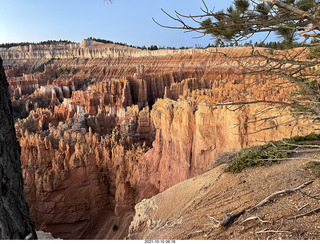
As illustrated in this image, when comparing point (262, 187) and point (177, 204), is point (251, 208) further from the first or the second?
point (177, 204)

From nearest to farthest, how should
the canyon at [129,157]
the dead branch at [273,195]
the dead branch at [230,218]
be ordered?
the dead branch at [230,218]
the dead branch at [273,195]
the canyon at [129,157]

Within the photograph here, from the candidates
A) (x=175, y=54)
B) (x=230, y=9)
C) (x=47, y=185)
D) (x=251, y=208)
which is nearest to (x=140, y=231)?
(x=251, y=208)

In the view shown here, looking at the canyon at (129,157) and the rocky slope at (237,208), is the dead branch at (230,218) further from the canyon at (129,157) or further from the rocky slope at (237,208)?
the canyon at (129,157)

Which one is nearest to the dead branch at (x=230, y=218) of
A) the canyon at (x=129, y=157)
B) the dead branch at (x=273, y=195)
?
the dead branch at (x=273, y=195)

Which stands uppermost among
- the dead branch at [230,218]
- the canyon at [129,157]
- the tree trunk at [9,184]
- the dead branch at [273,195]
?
the tree trunk at [9,184]

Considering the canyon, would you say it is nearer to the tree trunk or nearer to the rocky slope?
the rocky slope

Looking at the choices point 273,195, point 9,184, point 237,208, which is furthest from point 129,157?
point 9,184

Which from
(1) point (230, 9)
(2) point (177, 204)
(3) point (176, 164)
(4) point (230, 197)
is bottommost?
(3) point (176, 164)

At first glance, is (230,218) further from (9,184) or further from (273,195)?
(9,184)

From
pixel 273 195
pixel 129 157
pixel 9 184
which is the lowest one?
pixel 129 157
